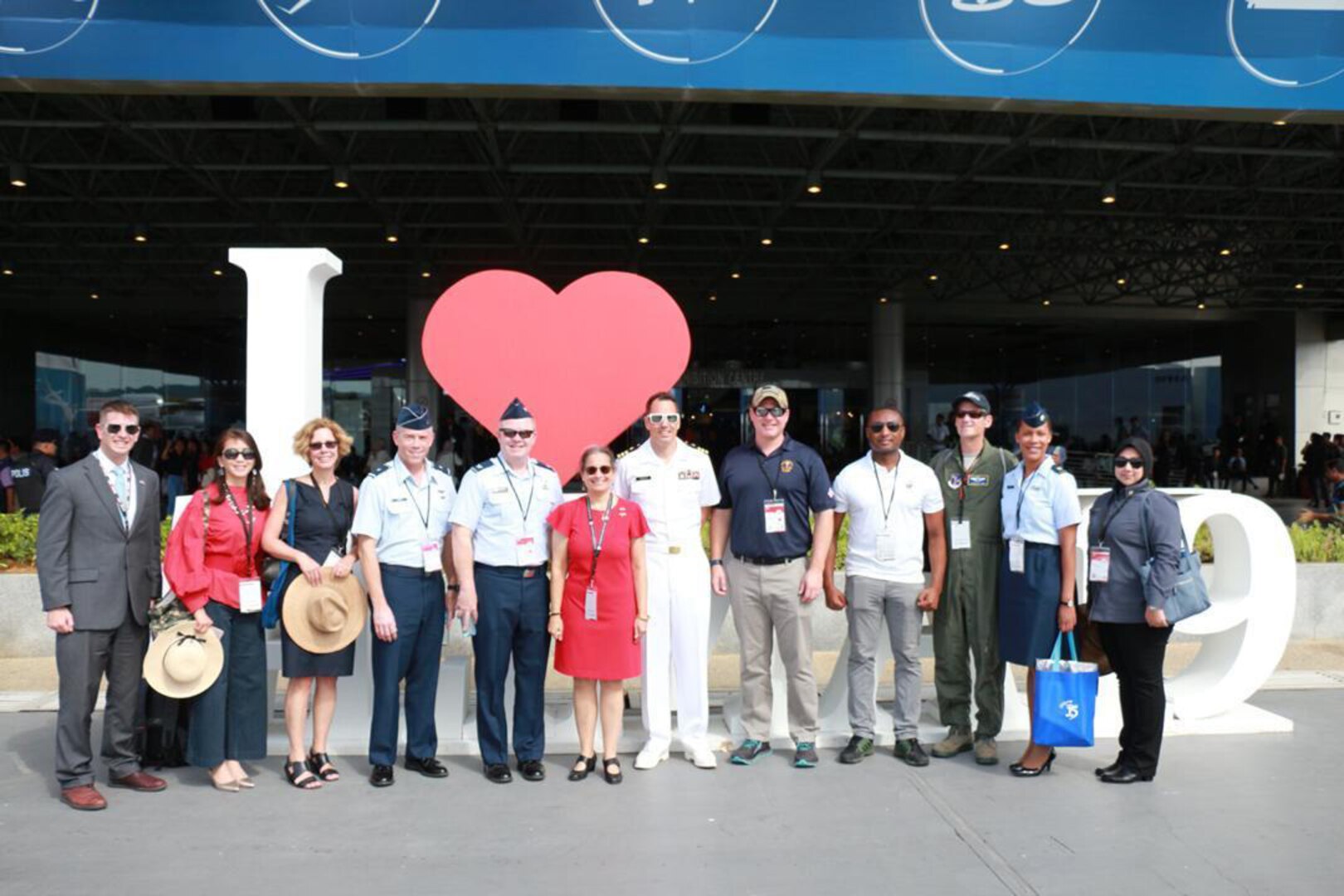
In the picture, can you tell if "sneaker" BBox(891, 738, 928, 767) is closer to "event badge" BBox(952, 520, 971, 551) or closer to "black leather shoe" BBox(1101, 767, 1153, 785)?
"black leather shoe" BBox(1101, 767, 1153, 785)

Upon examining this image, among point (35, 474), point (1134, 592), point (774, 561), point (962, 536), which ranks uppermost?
point (35, 474)

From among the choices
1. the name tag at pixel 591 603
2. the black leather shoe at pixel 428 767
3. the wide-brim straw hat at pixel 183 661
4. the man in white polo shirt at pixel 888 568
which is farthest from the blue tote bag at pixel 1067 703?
the wide-brim straw hat at pixel 183 661

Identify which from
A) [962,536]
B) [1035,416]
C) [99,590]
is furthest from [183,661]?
[1035,416]

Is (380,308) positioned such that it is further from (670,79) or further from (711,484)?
(711,484)

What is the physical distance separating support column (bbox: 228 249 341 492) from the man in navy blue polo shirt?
2598 mm

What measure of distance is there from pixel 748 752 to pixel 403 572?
1.93 metres

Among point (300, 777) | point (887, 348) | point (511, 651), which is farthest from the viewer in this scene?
point (887, 348)

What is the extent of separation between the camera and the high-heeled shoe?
497 centimetres

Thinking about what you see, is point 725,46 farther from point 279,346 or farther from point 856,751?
point 856,751

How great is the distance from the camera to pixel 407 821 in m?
4.34

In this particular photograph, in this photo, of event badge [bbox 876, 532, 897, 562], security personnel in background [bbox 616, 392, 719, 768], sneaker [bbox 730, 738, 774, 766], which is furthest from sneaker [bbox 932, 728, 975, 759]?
security personnel in background [bbox 616, 392, 719, 768]

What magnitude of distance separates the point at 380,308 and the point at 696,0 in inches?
990

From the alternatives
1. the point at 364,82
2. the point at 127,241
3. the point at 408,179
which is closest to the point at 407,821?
the point at 364,82

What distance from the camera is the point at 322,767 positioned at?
4.87m
